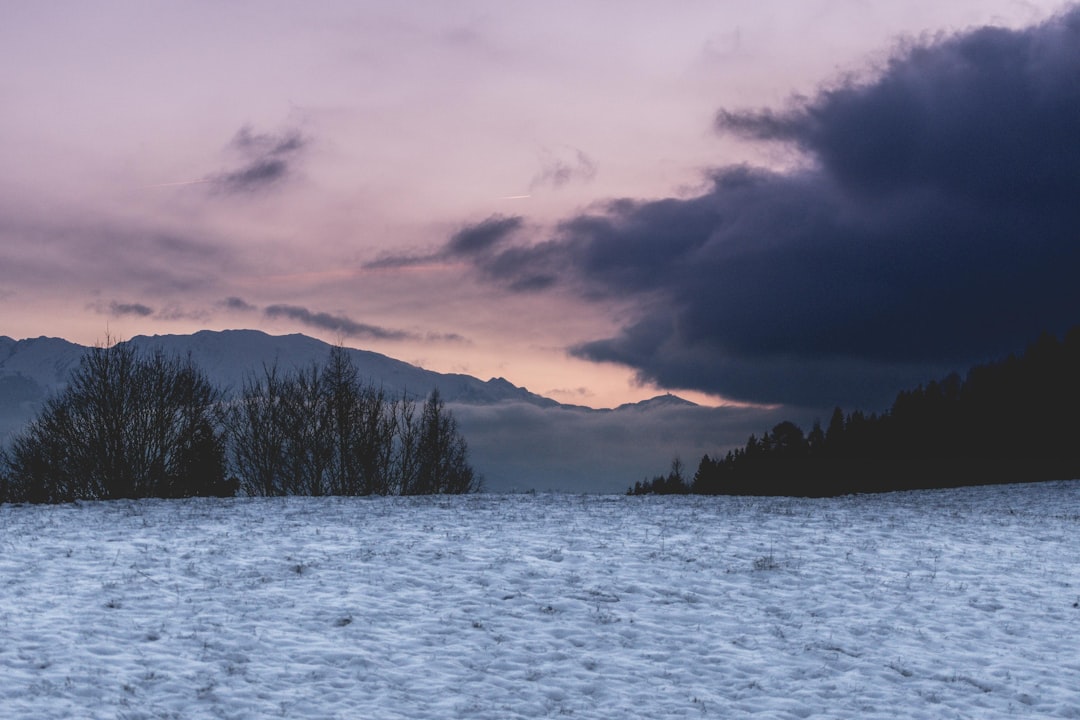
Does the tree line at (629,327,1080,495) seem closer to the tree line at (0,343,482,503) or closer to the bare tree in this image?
the tree line at (0,343,482,503)

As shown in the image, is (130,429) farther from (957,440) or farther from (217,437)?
(957,440)

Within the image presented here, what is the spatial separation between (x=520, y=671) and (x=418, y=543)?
829cm

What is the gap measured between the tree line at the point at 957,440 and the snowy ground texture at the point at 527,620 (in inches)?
1758

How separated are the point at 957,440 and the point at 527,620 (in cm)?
8276

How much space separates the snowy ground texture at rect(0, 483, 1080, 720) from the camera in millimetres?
12320

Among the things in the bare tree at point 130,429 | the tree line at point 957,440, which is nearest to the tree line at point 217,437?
the bare tree at point 130,429

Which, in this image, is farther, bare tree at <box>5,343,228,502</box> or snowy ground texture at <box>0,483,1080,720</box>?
bare tree at <box>5,343,228,502</box>

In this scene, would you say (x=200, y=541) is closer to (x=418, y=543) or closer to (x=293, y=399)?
(x=418, y=543)

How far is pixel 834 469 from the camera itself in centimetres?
10144

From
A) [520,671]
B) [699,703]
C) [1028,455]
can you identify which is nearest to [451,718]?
[520,671]

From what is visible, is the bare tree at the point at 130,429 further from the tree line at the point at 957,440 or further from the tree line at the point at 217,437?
the tree line at the point at 957,440

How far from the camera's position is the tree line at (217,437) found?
5328 centimetres

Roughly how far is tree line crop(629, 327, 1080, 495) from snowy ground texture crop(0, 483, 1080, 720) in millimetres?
44645

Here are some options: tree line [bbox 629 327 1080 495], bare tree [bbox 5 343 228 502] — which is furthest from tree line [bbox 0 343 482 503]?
tree line [bbox 629 327 1080 495]
